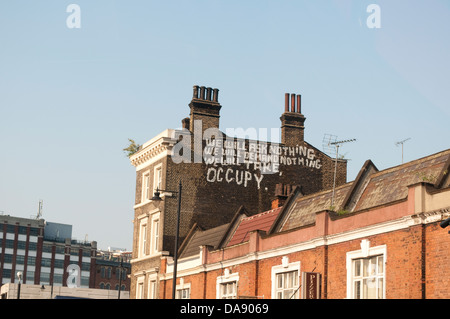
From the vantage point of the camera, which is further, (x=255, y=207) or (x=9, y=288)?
(x=9, y=288)

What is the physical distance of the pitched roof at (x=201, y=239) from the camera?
46.6 meters

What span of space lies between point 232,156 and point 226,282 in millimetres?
13237

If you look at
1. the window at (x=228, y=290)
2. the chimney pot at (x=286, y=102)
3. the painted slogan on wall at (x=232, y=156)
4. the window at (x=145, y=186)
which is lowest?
the window at (x=228, y=290)

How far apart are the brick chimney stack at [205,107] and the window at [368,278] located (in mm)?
23875

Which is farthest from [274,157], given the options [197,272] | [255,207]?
[197,272]

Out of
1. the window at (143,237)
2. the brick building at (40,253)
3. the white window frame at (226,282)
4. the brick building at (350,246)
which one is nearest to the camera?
the brick building at (350,246)

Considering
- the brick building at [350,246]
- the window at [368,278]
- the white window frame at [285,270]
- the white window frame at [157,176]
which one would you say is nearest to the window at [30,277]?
the white window frame at [157,176]

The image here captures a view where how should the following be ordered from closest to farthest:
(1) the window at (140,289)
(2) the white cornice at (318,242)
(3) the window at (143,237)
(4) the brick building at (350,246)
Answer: (4) the brick building at (350,246), (2) the white cornice at (318,242), (1) the window at (140,289), (3) the window at (143,237)

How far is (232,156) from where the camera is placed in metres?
52.7

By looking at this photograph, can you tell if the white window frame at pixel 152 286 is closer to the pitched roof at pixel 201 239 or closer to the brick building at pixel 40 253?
the pitched roof at pixel 201 239

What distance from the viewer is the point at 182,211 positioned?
168ft

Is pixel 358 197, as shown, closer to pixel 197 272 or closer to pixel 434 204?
pixel 434 204
